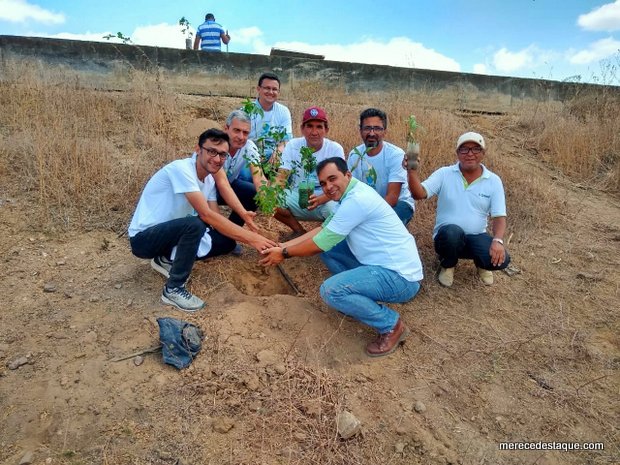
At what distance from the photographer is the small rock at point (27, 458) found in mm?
2090

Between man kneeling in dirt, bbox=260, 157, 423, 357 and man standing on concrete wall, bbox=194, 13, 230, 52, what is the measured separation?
6.03 metres

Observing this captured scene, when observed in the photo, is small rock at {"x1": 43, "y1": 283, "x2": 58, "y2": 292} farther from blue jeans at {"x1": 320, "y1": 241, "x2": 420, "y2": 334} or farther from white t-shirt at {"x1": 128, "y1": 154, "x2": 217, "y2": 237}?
blue jeans at {"x1": 320, "y1": 241, "x2": 420, "y2": 334}

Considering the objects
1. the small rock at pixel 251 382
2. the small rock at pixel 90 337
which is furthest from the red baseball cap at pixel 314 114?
the small rock at pixel 90 337

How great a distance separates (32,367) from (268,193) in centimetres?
192

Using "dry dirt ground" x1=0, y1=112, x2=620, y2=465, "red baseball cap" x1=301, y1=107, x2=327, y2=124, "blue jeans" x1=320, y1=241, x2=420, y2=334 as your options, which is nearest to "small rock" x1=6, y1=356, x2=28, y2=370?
"dry dirt ground" x1=0, y1=112, x2=620, y2=465

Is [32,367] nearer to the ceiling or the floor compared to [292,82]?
nearer to the floor

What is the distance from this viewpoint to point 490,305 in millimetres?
3646

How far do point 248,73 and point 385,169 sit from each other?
14.2 feet

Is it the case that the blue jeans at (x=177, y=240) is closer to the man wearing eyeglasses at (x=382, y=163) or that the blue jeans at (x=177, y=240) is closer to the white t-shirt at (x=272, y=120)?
the man wearing eyeglasses at (x=382, y=163)

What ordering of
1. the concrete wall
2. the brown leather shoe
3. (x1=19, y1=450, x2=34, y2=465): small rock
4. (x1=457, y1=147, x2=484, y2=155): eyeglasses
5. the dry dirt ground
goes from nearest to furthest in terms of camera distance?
(x1=19, y1=450, x2=34, y2=465): small rock → the dry dirt ground → the brown leather shoe → (x1=457, y1=147, x2=484, y2=155): eyeglasses → the concrete wall

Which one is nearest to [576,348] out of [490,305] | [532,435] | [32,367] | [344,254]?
[490,305]

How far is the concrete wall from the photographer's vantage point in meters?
6.69

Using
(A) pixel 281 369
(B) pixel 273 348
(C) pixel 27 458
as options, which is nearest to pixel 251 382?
(A) pixel 281 369

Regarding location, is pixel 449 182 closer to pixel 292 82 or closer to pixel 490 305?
pixel 490 305
